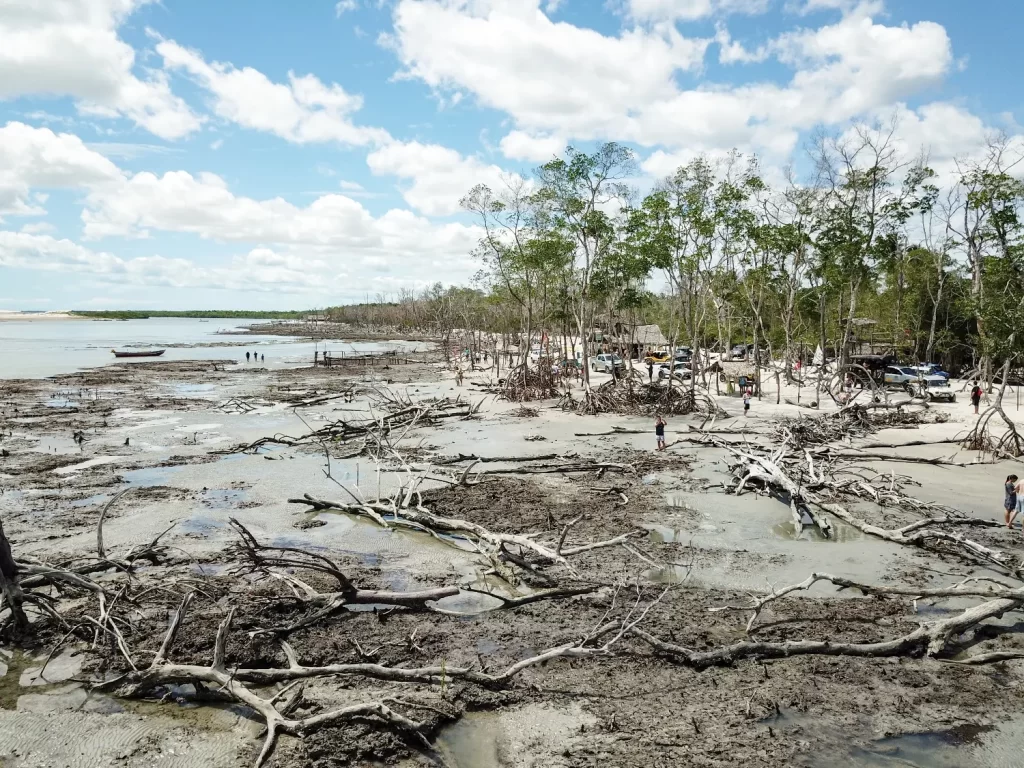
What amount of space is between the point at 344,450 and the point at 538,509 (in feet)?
31.5

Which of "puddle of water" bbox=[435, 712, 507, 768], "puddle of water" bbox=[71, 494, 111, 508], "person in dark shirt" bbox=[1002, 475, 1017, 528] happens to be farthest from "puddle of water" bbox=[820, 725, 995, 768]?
"puddle of water" bbox=[71, 494, 111, 508]

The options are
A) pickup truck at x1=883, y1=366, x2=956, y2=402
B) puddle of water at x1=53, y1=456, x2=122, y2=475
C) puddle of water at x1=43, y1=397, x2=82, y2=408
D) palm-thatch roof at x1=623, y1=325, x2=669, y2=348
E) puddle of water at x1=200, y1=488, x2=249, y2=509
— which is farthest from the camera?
palm-thatch roof at x1=623, y1=325, x2=669, y2=348

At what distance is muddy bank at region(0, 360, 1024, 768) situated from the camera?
6.18 m

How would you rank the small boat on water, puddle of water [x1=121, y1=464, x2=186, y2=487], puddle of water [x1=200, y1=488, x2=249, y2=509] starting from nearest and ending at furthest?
puddle of water [x1=200, y1=488, x2=249, y2=509] < puddle of water [x1=121, y1=464, x2=186, y2=487] < the small boat on water

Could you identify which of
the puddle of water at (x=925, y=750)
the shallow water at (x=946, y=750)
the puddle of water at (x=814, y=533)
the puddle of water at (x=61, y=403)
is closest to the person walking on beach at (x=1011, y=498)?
the puddle of water at (x=814, y=533)

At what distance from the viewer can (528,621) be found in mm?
8734

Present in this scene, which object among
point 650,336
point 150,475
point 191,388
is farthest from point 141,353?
point 150,475

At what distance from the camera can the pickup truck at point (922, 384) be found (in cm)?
2902

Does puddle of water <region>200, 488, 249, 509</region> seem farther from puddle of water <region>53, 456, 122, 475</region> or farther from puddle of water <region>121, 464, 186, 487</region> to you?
puddle of water <region>53, 456, 122, 475</region>

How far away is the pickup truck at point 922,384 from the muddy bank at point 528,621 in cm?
1125

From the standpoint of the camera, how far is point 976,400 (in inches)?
1006

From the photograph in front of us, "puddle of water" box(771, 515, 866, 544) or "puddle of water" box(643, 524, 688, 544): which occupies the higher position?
"puddle of water" box(771, 515, 866, 544)

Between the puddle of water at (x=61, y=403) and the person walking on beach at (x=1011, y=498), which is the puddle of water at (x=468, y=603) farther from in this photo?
the puddle of water at (x=61, y=403)

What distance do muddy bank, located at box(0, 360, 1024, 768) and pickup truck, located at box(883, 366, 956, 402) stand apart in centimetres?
1125
